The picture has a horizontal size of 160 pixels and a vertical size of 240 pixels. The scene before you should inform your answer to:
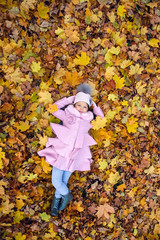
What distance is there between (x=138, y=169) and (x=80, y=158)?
1270 millimetres

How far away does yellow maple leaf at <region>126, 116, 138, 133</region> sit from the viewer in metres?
3.26

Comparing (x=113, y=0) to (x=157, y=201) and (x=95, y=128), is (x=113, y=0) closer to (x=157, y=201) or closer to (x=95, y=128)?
(x=95, y=128)

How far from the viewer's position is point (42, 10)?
109 inches

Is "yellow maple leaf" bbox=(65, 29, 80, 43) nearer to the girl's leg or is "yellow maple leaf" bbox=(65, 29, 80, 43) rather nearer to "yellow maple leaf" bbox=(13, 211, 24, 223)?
the girl's leg

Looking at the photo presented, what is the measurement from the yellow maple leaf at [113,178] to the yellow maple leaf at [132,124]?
830mm

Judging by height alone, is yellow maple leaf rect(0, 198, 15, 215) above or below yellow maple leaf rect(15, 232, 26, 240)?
above

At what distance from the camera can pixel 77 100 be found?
2.61 meters

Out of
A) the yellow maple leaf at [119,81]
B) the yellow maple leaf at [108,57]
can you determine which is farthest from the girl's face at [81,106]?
the yellow maple leaf at [108,57]

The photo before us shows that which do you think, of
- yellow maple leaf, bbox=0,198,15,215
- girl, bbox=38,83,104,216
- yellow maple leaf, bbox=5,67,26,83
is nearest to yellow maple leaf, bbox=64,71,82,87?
girl, bbox=38,83,104,216

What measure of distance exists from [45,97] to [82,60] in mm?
881

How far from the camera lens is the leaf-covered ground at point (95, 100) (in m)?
2.76

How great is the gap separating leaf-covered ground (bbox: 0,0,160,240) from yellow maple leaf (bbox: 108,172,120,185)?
2cm

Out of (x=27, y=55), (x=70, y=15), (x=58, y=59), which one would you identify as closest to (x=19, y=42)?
(x=27, y=55)

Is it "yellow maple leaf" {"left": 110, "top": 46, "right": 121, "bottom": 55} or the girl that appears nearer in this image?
the girl
